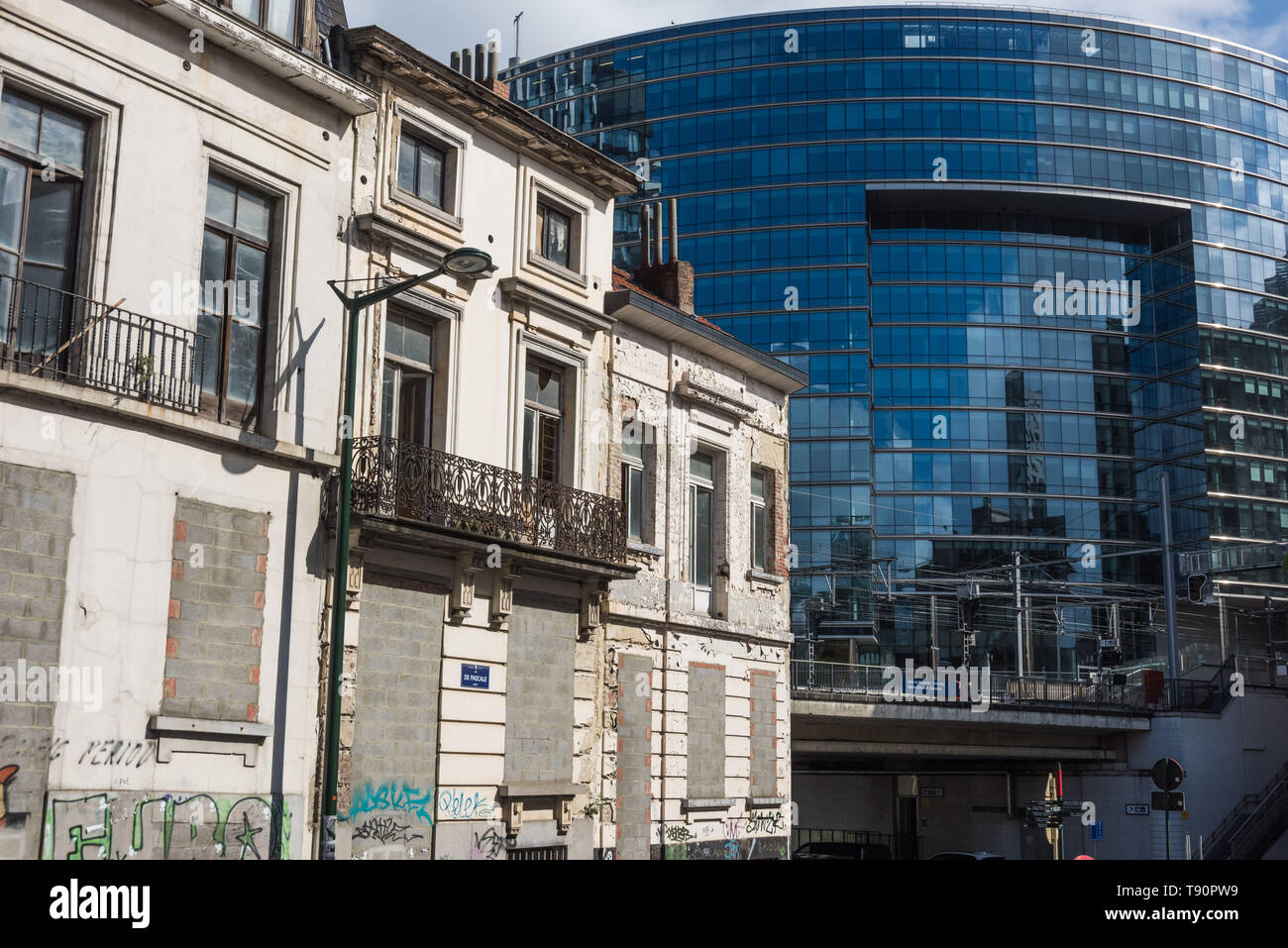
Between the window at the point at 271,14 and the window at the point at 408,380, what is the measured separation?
13.8 feet

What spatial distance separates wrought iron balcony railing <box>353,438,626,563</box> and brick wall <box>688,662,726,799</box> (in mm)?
4412

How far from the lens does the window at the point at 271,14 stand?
18.0 m

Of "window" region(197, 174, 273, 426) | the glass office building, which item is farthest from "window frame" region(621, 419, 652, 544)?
the glass office building

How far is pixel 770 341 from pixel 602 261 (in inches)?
2738

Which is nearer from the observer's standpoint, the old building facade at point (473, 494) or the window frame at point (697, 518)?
the old building facade at point (473, 494)

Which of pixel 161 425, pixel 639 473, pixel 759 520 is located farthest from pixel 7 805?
pixel 759 520

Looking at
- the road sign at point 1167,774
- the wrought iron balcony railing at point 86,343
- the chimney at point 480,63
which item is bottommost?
the road sign at point 1167,774

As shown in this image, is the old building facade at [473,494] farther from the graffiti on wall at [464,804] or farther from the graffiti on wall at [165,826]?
the graffiti on wall at [165,826]

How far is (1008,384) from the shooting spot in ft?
316

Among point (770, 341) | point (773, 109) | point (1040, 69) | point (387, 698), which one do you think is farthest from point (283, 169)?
point (1040, 69)

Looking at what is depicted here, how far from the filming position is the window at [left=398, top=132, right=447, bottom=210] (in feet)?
67.3

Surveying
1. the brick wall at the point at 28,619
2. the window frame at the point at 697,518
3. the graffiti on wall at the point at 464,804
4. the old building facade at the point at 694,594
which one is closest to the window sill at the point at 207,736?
the brick wall at the point at 28,619

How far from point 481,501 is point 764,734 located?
10623 mm

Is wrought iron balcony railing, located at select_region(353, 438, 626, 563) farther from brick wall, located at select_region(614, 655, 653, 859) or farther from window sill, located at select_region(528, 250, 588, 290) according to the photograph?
window sill, located at select_region(528, 250, 588, 290)
